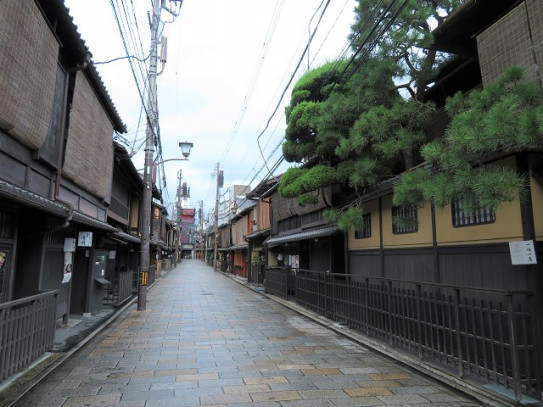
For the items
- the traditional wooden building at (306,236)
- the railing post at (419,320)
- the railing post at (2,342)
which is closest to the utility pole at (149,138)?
the traditional wooden building at (306,236)

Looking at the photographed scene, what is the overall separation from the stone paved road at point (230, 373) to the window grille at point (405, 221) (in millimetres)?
2761

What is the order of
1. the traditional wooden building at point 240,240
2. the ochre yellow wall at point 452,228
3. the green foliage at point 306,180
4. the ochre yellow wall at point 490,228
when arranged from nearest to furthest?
the ochre yellow wall at point 452,228 < the ochre yellow wall at point 490,228 < the green foliage at point 306,180 < the traditional wooden building at point 240,240

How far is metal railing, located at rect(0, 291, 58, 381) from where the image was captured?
17.9 ft

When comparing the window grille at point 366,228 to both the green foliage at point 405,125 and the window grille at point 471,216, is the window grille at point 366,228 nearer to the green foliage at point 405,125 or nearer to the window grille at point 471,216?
the green foliage at point 405,125

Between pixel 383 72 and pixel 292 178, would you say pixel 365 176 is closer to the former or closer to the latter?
pixel 383 72

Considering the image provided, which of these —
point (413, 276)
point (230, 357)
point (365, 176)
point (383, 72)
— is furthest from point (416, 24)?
point (230, 357)

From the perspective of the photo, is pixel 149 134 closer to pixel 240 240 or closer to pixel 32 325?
pixel 32 325

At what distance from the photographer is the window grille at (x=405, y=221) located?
819 cm

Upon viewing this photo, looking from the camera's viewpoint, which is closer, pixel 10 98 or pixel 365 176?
pixel 10 98

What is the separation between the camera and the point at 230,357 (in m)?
7.67

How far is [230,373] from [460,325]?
12.6 feet

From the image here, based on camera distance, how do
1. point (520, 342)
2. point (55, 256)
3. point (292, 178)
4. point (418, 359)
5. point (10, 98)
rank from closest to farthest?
point (520, 342) < point (10, 98) < point (418, 359) < point (55, 256) < point (292, 178)

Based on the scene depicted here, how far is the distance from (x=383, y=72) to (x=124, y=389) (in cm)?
783

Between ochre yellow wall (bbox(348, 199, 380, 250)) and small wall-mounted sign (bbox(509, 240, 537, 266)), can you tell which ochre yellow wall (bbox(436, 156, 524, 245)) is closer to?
small wall-mounted sign (bbox(509, 240, 537, 266))
